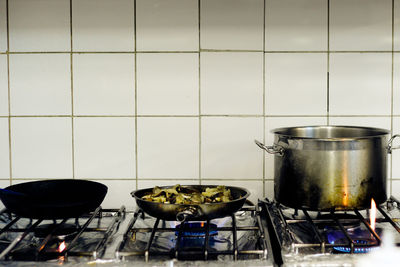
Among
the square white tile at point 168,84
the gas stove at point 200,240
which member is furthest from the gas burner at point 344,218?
the square white tile at point 168,84

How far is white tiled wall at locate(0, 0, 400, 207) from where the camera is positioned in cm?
133

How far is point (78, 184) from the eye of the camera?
1.23 metres

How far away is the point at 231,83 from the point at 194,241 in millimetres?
599

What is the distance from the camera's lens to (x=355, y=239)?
944 mm

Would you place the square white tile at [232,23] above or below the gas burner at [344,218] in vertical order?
above

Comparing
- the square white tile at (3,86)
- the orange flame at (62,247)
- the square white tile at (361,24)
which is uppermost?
the square white tile at (361,24)

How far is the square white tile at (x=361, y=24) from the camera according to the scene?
52.2 inches

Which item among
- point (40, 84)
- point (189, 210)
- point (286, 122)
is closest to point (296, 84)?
point (286, 122)

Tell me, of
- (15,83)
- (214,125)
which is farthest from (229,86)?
(15,83)

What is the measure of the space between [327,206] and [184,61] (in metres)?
0.68

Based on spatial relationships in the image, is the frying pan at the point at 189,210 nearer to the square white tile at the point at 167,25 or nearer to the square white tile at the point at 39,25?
the square white tile at the point at 167,25

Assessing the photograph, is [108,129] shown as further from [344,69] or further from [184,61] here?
[344,69]

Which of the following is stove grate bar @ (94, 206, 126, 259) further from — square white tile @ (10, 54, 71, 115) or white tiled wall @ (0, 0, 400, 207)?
square white tile @ (10, 54, 71, 115)

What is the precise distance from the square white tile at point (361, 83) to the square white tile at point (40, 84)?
0.93 metres
